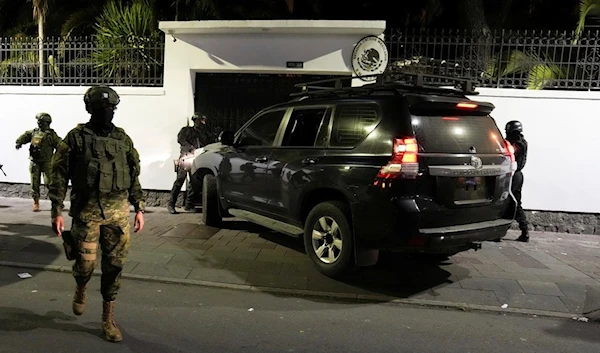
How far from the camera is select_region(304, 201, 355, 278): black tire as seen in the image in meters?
4.75

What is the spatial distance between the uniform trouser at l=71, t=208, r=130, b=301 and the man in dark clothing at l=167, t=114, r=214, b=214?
15.1 feet

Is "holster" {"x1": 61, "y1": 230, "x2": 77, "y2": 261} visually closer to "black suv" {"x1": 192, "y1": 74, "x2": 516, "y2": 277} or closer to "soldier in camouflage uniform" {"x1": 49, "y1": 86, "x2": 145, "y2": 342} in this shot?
"soldier in camouflage uniform" {"x1": 49, "y1": 86, "x2": 145, "y2": 342}

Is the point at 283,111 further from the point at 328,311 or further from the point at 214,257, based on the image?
the point at 328,311

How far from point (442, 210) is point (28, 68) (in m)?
9.03

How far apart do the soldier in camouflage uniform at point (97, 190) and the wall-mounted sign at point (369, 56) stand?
17.9 feet

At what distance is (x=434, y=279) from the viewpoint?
515cm

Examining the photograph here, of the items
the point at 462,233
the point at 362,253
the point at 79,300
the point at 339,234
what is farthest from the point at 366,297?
the point at 79,300

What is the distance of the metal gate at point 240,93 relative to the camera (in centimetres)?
905

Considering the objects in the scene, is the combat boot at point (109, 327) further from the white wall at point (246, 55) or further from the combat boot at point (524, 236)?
the combat boot at point (524, 236)

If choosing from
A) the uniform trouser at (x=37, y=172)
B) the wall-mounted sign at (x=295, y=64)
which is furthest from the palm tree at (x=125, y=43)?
the wall-mounted sign at (x=295, y=64)

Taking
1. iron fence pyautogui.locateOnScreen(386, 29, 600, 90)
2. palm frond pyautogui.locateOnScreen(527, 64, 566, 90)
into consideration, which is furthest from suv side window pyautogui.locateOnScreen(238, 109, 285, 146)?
palm frond pyautogui.locateOnScreen(527, 64, 566, 90)

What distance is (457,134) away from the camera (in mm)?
4586

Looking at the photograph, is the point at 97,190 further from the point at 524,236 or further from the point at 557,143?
the point at 557,143

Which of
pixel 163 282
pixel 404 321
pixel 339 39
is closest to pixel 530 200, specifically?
pixel 339 39
